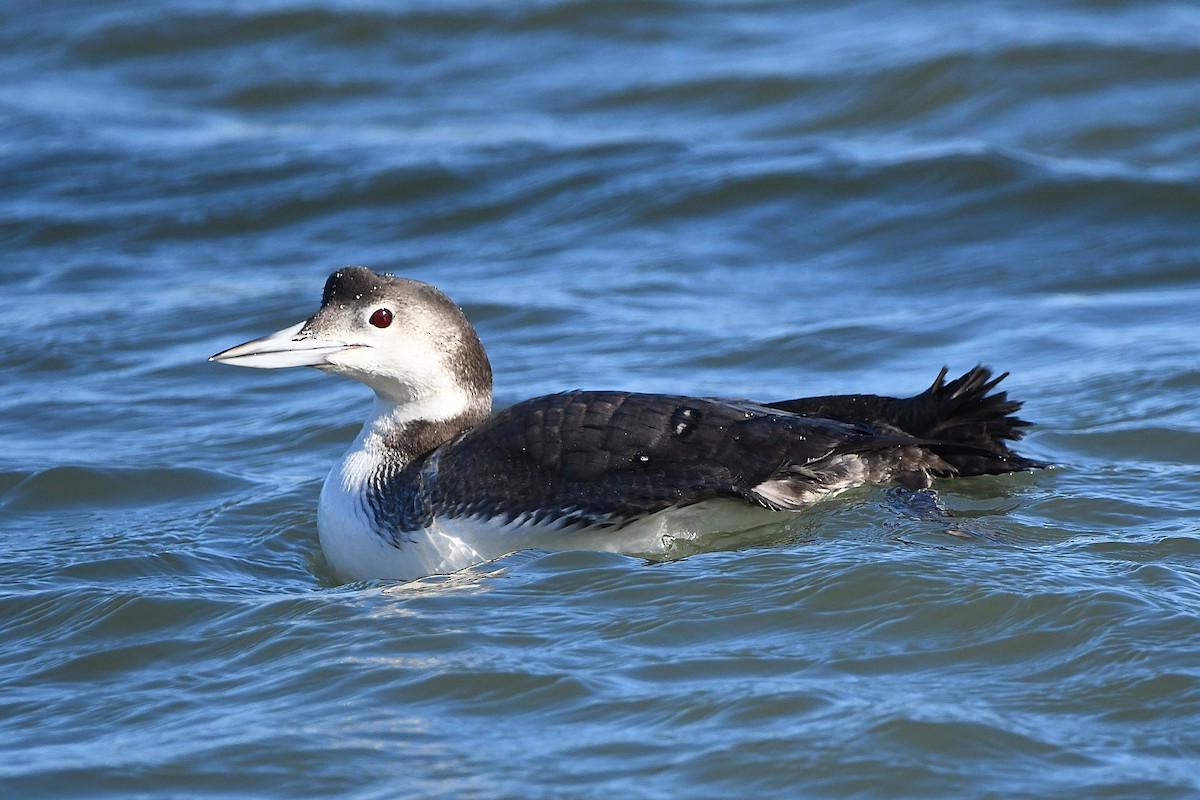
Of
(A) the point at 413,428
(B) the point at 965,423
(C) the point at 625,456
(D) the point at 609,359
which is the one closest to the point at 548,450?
(C) the point at 625,456

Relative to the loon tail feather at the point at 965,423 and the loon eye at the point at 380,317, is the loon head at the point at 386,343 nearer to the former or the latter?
the loon eye at the point at 380,317

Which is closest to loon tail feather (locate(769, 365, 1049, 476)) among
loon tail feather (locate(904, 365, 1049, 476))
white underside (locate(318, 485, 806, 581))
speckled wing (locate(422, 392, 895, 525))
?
loon tail feather (locate(904, 365, 1049, 476))

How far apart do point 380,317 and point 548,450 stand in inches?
33.7

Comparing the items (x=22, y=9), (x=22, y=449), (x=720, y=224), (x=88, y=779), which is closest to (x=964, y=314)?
(x=720, y=224)

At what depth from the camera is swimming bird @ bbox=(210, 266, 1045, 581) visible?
537 cm

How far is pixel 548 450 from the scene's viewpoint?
5.43m

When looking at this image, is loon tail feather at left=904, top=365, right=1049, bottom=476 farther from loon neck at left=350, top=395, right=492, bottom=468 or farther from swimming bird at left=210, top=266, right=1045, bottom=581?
loon neck at left=350, top=395, right=492, bottom=468

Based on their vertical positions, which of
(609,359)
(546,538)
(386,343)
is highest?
(386,343)

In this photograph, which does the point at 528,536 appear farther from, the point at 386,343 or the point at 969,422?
the point at 969,422

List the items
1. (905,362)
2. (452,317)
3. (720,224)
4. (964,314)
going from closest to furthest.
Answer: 1. (452,317)
2. (905,362)
3. (964,314)
4. (720,224)

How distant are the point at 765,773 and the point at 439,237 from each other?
733 cm

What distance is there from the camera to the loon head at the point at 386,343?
578 cm

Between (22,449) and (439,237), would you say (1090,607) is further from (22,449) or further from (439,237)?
(439,237)

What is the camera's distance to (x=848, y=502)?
18.5 feet
